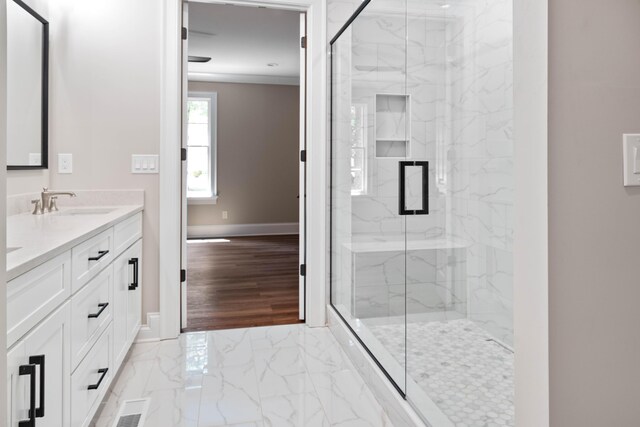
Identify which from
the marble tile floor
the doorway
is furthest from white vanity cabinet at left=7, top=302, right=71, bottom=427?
the doorway

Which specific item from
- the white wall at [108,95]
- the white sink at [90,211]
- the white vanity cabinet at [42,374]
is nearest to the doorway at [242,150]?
the white wall at [108,95]

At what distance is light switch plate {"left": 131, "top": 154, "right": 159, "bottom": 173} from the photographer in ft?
8.89

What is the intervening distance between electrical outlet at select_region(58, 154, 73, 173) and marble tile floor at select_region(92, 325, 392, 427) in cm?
119

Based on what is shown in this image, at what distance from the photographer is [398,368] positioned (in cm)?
197

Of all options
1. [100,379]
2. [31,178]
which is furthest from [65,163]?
[100,379]

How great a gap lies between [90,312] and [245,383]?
0.90 metres

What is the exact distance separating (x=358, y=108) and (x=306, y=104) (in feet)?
1.86

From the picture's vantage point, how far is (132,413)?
6.21 feet

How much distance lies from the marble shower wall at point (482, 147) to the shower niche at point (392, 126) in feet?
0.70

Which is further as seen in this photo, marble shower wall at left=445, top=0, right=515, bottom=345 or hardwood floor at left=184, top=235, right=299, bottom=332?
hardwood floor at left=184, top=235, right=299, bottom=332

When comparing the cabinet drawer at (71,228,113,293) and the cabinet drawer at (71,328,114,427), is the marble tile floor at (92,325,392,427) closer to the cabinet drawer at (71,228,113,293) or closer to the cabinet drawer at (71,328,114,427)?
the cabinet drawer at (71,328,114,427)

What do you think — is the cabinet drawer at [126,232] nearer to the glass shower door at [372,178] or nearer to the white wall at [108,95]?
the white wall at [108,95]
